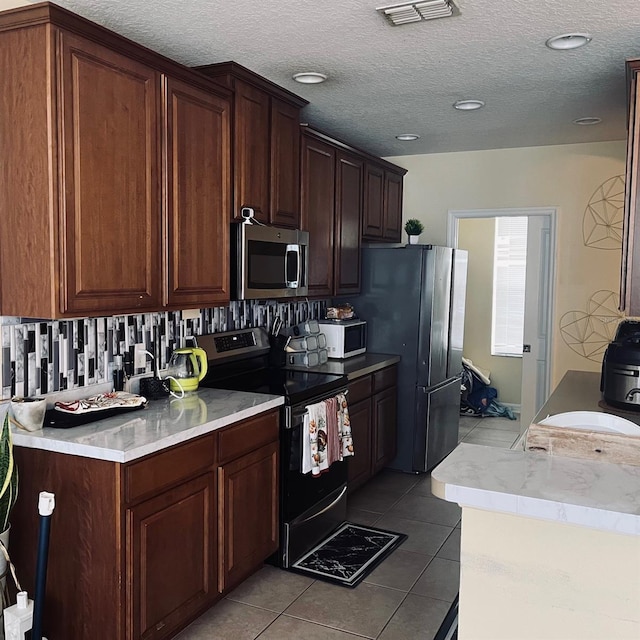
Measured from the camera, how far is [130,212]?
252cm

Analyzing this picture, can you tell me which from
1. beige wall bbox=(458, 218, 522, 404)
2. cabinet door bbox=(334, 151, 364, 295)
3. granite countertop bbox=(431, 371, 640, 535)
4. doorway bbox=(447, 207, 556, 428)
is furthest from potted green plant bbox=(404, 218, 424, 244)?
granite countertop bbox=(431, 371, 640, 535)

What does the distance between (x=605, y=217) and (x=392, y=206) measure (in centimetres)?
163

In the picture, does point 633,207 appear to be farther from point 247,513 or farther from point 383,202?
point 383,202

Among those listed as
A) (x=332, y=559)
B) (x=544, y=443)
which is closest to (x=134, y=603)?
(x=332, y=559)

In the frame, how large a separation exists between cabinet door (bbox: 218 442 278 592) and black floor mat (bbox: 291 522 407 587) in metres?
0.27

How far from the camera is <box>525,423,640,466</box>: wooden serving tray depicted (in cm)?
165

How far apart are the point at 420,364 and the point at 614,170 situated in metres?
2.07

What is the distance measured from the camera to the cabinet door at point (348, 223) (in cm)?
434

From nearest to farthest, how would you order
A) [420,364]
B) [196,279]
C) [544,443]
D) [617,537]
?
[617,537] → [544,443] → [196,279] → [420,364]

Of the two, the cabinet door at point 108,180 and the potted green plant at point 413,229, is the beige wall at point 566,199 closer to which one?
the potted green plant at point 413,229

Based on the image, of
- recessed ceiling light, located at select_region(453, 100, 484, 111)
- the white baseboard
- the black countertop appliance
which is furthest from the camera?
the white baseboard

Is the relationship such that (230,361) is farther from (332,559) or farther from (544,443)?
(544,443)

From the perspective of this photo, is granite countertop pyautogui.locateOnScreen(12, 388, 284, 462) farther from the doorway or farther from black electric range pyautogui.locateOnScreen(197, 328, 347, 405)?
the doorway

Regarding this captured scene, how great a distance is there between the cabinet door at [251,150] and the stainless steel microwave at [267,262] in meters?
0.11
